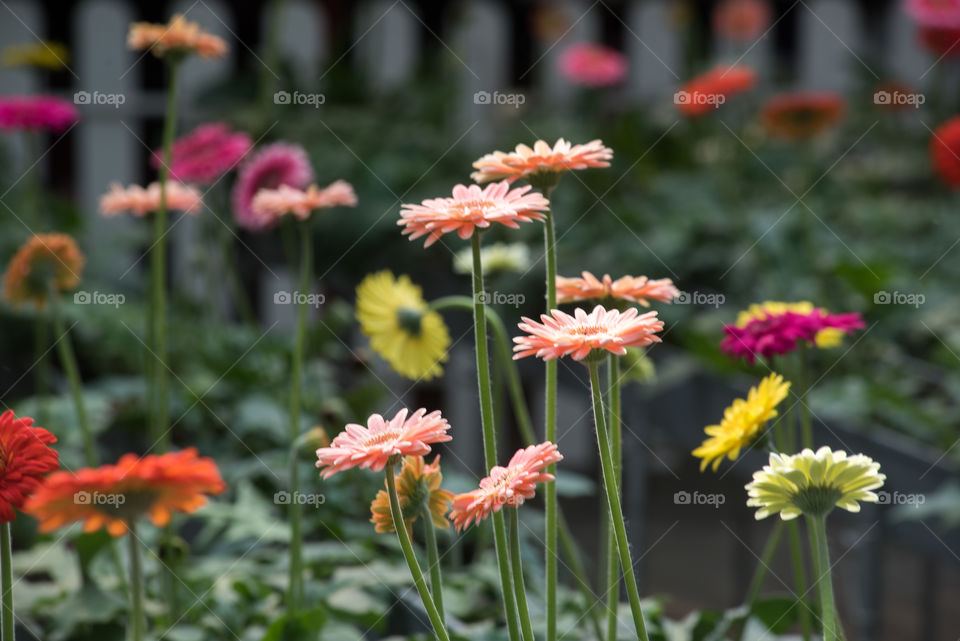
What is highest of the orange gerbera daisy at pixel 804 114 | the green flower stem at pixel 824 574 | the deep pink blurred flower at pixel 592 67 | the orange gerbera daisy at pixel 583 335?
the deep pink blurred flower at pixel 592 67

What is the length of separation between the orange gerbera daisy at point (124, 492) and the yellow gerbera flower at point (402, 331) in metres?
0.39

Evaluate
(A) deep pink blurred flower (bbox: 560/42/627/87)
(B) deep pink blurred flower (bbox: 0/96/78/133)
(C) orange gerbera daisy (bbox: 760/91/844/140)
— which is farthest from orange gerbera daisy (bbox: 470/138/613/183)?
(A) deep pink blurred flower (bbox: 560/42/627/87)

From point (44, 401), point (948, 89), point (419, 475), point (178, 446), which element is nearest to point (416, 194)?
point (178, 446)

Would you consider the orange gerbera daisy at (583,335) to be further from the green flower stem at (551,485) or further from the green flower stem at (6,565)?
the green flower stem at (6,565)

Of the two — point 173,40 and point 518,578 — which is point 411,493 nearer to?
point 518,578

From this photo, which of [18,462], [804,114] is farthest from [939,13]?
[18,462]

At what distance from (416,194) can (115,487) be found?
6.48ft

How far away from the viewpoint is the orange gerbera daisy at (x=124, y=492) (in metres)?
0.36

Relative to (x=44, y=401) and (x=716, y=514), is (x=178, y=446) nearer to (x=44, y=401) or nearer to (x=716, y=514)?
(x=44, y=401)

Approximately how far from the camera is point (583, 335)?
1.39ft

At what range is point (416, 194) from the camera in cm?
231

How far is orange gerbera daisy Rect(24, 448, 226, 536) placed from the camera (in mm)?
360

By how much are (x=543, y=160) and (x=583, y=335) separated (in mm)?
118

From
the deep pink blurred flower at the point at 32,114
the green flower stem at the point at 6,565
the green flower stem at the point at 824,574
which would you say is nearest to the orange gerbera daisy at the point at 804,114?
the deep pink blurred flower at the point at 32,114
